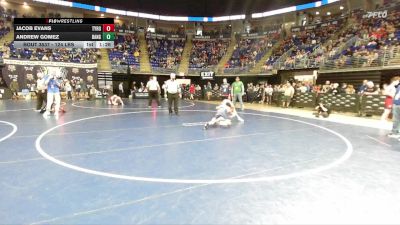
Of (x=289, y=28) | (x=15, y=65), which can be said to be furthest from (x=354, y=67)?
(x=15, y=65)

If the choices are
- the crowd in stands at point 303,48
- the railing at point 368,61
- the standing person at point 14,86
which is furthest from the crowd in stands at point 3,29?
the railing at point 368,61

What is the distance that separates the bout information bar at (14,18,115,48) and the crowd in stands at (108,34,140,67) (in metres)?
14.3

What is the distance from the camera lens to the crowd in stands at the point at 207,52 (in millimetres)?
38188

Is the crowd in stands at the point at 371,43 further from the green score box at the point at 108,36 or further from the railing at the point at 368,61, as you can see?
the green score box at the point at 108,36

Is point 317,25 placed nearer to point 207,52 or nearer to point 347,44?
point 347,44

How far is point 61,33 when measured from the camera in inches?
682

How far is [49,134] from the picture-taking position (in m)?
8.05

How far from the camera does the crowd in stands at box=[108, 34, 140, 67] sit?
34719mm

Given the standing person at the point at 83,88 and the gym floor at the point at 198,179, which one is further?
the standing person at the point at 83,88

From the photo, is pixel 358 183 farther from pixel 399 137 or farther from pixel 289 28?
pixel 289 28

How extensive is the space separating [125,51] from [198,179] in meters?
34.8

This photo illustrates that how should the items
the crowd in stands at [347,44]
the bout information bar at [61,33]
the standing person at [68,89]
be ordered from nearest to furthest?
the bout information bar at [61,33] < the crowd in stands at [347,44] < the standing person at [68,89]

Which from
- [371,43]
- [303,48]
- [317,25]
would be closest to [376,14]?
[371,43]

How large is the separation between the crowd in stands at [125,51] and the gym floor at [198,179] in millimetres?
27807
